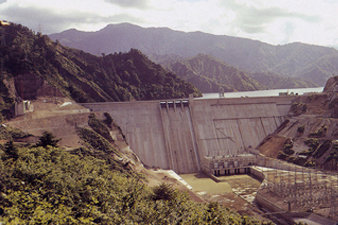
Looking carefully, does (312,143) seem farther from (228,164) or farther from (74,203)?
(74,203)

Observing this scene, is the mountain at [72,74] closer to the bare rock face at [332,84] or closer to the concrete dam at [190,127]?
the concrete dam at [190,127]

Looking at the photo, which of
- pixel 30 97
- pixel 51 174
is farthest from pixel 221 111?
pixel 51 174

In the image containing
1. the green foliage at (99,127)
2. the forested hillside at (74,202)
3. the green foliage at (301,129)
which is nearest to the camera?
the forested hillside at (74,202)

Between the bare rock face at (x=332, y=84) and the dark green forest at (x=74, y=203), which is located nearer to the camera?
the dark green forest at (x=74, y=203)

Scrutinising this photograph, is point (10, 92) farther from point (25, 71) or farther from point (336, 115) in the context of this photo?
point (336, 115)

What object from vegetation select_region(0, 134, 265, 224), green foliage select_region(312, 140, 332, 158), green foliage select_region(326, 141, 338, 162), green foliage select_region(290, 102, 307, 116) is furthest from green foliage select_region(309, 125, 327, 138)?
vegetation select_region(0, 134, 265, 224)

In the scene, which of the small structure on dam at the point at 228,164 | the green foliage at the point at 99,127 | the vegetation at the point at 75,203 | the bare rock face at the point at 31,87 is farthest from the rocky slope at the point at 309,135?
the bare rock face at the point at 31,87

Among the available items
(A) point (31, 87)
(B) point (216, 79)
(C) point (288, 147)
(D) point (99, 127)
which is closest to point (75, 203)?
(D) point (99, 127)
